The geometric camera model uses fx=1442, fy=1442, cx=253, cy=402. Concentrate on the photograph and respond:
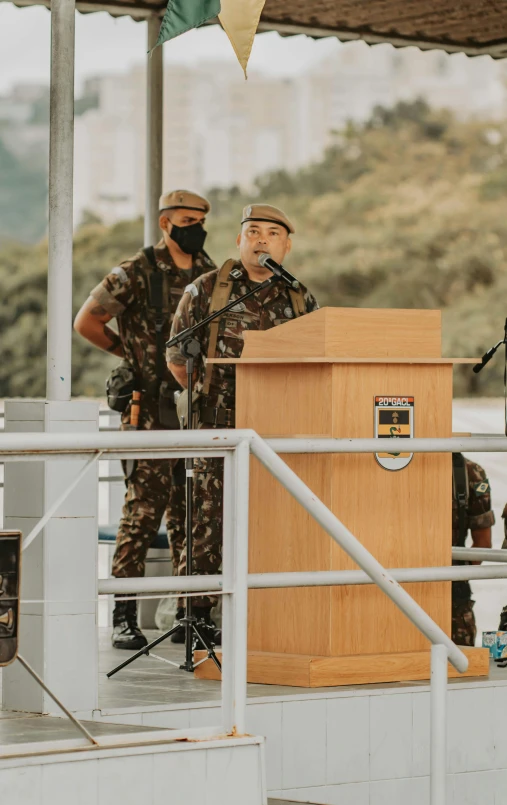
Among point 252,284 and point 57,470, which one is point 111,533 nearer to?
point 252,284

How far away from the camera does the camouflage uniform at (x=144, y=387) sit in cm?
591

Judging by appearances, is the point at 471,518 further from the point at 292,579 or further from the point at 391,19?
the point at 391,19

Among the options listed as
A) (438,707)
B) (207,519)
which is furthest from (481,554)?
(438,707)

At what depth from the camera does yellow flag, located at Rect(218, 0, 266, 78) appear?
5160mm

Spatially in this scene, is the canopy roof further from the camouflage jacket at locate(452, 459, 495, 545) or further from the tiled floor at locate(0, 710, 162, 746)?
the tiled floor at locate(0, 710, 162, 746)

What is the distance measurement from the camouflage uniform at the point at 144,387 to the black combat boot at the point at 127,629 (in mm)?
142

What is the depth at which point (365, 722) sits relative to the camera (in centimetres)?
470

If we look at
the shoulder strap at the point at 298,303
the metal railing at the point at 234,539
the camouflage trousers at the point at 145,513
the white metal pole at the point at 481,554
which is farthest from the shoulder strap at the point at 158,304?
the metal railing at the point at 234,539

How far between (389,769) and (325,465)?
1018 mm

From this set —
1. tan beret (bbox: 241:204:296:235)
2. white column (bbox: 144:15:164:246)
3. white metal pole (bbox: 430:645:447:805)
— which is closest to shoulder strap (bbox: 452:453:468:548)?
tan beret (bbox: 241:204:296:235)

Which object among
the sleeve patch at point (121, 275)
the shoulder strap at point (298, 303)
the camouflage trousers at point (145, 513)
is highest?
the sleeve patch at point (121, 275)

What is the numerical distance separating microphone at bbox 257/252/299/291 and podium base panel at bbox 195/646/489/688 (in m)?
1.34

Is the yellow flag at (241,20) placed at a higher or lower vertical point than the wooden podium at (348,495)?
higher

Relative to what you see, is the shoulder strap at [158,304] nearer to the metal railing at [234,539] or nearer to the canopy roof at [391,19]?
the canopy roof at [391,19]
